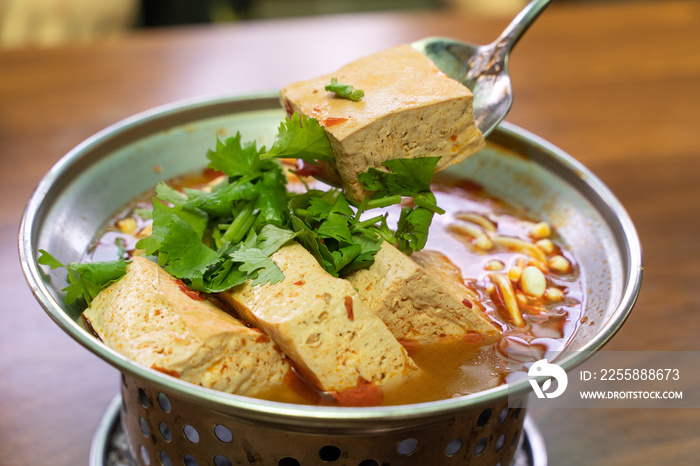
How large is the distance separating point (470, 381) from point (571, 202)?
672 millimetres

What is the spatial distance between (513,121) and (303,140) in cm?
209

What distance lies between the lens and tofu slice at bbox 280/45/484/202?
155 cm

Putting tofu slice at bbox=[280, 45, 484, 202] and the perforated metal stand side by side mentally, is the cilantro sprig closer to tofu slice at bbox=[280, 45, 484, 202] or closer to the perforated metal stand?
tofu slice at bbox=[280, 45, 484, 202]

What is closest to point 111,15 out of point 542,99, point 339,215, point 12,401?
point 542,99

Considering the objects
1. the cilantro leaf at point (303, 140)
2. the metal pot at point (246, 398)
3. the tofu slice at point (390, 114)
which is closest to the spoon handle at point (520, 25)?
the metal pot at point (246, 398)

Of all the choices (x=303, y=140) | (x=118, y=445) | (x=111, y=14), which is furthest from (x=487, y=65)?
(x=111, y=14)

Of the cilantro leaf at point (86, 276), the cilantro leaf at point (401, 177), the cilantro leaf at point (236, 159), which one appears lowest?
the cilantro leaf at point (86, 276)

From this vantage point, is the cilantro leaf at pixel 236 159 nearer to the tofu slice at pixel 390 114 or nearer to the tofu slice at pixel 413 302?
the tofu slice at pixel 390 114

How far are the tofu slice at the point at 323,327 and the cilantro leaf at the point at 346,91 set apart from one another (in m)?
0.39

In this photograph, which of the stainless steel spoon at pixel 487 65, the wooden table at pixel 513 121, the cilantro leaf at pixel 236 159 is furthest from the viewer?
the wooden table at pixel 513 121

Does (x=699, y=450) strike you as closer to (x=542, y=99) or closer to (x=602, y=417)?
(x=602, y=417)

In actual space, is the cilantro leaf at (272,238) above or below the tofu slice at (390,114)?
below

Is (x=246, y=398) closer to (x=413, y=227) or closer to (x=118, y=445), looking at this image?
(x=413, y=227)

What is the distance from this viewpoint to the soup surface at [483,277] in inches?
61.1
